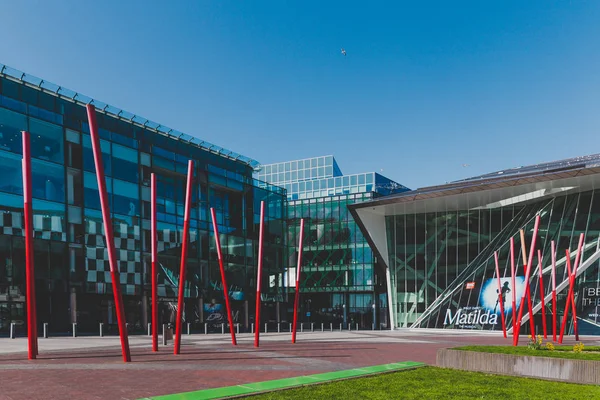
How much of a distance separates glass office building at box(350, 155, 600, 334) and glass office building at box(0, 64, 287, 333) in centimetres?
1240

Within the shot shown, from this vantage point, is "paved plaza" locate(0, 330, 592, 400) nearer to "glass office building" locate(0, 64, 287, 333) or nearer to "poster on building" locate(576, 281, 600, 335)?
"glass office building" locate(0, 64, 287, 333)

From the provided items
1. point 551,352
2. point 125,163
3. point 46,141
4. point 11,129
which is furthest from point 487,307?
point 11,129

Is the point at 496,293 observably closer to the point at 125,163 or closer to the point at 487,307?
the point at 487,307

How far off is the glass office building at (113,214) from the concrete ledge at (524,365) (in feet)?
95.1

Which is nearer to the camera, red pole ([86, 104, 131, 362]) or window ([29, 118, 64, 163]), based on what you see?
red pole ([86, 104, 131, 362])

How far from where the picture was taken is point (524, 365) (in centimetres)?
1560

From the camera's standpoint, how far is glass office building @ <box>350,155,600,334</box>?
150 feet

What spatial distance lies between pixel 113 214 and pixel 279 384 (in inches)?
1296

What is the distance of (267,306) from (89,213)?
23260mm

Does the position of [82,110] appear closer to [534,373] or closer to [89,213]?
[89,213]

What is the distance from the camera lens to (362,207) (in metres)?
55.4

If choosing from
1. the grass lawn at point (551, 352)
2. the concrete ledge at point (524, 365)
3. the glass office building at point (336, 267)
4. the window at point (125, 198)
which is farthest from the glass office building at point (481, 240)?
the concrete ledge at point (524, 365)

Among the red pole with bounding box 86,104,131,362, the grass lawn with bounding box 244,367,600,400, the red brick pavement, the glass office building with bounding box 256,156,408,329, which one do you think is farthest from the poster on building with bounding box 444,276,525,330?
the red pole with bounding box 86,104,131,362

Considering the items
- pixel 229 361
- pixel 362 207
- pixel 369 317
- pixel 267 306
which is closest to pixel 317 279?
pixel 369 317
